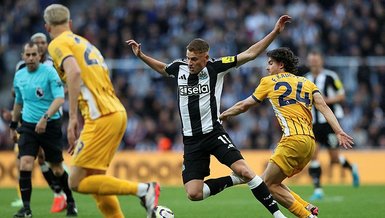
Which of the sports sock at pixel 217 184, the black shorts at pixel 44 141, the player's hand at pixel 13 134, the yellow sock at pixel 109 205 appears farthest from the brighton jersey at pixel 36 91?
the yellow sock at pixel 109 205

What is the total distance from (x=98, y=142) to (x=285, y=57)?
300cm

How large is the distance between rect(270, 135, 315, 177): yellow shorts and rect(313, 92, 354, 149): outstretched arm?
455 millimetres

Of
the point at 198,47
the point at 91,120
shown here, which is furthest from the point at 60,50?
the point at 198,47

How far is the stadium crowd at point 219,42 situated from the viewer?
72.3 ft

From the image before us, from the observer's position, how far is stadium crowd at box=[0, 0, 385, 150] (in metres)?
22.0

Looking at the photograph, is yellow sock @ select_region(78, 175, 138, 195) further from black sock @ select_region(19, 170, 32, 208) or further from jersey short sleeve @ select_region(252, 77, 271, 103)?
black sock @ select_region(19, 170, 32, 208)

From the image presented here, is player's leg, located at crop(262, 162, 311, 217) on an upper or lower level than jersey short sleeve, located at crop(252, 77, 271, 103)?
lower

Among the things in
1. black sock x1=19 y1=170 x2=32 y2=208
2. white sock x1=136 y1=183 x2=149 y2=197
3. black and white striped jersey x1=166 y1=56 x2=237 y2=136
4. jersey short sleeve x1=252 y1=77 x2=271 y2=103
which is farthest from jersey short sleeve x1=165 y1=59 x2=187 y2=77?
black sock x1=19 y1=170 x2=32 y2=208

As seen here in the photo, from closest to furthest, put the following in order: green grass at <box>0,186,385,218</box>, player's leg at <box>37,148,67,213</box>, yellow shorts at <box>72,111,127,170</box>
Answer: yellow shorts at <box>72,111,127,170</box>
green grass at <box>0,186,385,218</box>
player's leg at <box>37,148,67,213</box>

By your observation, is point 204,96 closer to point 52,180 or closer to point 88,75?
point 88,75

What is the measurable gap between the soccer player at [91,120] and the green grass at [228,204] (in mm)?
3338

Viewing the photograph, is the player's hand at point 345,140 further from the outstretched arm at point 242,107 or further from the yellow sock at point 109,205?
the yellow sock at point 109,205

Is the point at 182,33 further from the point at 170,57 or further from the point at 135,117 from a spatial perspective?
the point at 135,117

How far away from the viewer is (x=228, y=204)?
1368 cm
